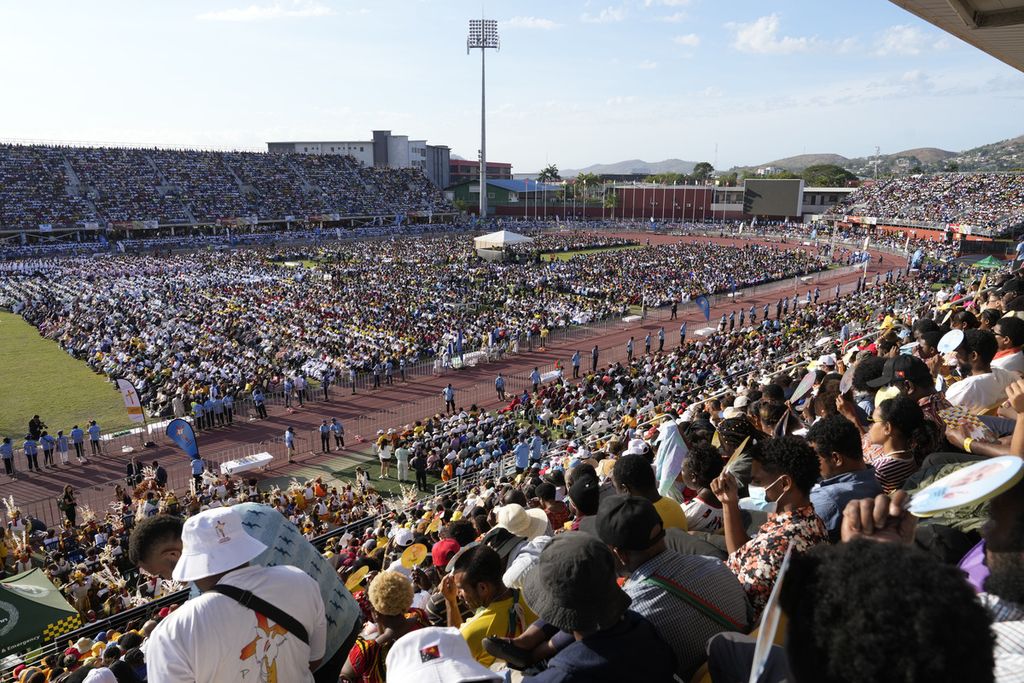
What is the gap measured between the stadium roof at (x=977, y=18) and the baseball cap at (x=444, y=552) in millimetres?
7415

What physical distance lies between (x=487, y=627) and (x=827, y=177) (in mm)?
122395

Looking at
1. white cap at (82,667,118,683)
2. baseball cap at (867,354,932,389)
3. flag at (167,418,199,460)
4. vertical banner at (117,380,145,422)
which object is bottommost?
flag at (167,418,199,460)

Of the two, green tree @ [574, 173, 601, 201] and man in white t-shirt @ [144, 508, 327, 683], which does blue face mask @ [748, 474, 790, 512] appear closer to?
man in white t-shirt @ [144, 508, 327, 683]

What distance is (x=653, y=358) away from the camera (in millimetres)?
23438

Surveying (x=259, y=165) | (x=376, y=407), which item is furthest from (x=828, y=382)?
(x=259, y=165)

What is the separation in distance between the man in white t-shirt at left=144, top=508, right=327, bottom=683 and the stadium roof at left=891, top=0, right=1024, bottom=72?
8.30m

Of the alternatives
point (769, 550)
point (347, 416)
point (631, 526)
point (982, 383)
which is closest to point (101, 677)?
point (631, 526)

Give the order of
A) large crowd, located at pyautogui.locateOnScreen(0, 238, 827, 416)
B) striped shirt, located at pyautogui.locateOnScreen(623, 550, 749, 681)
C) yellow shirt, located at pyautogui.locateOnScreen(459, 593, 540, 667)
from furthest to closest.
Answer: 1. large crowd, located at pyautogui.locateOnScreen(0, 238, 827, 416)
2. yellow shirt, located at pyautogui.locateOnScreen(459, 593, 540, 667)
3. striped shirt, located at pyautogui.locateOnScreen(623, 550, 749, 681)

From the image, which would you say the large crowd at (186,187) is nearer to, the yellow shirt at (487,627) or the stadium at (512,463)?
the stadium at (512,463)

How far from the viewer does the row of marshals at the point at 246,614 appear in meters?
2.53

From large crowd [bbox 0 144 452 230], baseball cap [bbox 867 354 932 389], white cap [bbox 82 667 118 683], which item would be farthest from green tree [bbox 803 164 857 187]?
white cap [bbox 82 667 118 683]

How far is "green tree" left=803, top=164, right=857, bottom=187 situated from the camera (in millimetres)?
105750

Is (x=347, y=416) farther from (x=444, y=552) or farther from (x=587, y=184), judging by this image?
(x=587, y=184)

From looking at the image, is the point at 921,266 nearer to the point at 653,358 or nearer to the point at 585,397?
the point at 653,358
